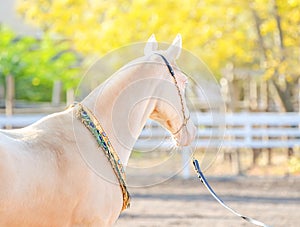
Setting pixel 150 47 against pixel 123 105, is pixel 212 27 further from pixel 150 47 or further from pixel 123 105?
pixel 123 105

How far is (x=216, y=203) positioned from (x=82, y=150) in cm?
573

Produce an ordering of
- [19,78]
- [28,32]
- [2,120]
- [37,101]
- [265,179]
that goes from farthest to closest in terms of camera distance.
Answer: [28,32], [37,101], [19,78], [2,120], [265,179]

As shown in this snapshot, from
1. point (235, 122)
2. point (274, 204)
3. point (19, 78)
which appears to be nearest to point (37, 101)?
point (19, 78)

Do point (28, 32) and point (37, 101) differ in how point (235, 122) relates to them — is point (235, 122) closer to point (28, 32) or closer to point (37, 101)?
point (37, 101)

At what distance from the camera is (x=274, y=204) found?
30.8 ft

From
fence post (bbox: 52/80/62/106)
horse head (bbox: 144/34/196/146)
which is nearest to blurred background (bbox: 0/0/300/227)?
horse head (bbox: 144/34/196/146)

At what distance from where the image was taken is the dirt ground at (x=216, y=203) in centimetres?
795

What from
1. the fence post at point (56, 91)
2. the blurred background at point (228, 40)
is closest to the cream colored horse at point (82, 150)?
the blurred background at point (228, 40)

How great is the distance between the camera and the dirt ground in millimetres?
7950

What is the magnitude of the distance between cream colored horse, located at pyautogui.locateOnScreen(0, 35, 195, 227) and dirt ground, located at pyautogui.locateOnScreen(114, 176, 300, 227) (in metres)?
3.49

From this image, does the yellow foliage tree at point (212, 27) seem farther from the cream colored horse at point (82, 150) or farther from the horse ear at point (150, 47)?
the cream colored horse at point (82, 150)

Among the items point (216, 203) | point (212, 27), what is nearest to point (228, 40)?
point (212, 27)

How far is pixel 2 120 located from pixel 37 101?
9.61 metres

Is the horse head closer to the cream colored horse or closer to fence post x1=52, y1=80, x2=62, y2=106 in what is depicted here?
the cream colored horse
